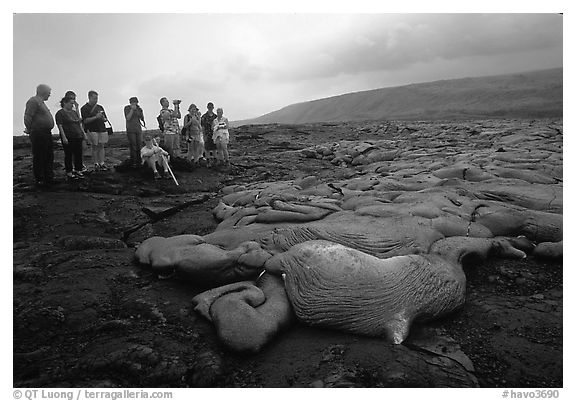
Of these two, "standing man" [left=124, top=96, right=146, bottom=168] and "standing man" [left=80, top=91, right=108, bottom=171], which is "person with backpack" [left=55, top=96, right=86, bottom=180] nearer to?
"standing man" [left=80, top=91, right=108, bottom=171]

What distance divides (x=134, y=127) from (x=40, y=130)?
2.53m

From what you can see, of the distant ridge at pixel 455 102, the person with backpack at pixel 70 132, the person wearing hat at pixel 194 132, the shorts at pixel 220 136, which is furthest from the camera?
the distant ridge at pixel 455 102

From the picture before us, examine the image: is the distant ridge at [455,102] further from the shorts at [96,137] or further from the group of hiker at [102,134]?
the shorts at [96,137]

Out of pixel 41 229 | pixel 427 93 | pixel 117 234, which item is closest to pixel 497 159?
pixel 117 234

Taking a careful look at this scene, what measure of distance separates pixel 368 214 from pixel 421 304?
2060 mm

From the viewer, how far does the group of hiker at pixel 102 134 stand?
6957 millimetres

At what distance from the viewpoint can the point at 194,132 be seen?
1090cm

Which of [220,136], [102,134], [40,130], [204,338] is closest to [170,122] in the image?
[220,136]

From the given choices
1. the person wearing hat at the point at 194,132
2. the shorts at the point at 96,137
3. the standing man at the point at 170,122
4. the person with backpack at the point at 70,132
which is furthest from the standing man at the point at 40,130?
the person wearing hat at the point at 194,132

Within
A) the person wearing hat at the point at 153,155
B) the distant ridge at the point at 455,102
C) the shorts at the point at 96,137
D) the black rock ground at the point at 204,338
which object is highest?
the distant ridge at the point at 455,102

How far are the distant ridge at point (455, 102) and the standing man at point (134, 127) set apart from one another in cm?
3080

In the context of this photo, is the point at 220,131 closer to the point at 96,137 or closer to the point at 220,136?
the point at 220,136

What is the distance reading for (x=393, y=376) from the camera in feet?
9.27

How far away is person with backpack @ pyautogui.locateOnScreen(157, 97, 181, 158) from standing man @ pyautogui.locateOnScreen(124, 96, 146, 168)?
804mm
